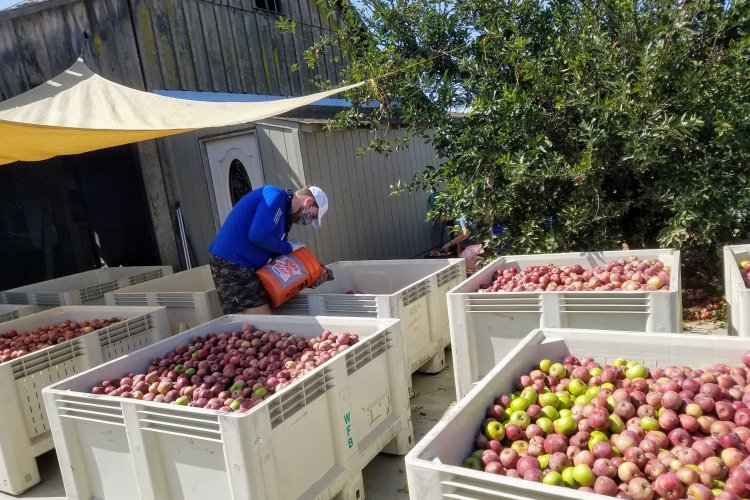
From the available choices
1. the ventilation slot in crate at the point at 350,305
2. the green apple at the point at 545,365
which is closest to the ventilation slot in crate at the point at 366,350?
the ventilation slot in crate at the point at 350,305

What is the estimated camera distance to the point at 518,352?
7.84ft

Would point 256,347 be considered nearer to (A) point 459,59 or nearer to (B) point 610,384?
(B) point 610,384

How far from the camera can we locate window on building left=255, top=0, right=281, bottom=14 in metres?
8.47

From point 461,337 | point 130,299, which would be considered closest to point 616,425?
point 461,337

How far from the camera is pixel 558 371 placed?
2369 mm

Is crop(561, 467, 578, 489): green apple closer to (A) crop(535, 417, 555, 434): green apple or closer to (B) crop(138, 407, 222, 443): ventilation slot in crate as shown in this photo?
(A) crop(535, 417, 555, 434): green apple

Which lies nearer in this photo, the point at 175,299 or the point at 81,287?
the point at 175,299

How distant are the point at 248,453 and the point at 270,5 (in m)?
8.14

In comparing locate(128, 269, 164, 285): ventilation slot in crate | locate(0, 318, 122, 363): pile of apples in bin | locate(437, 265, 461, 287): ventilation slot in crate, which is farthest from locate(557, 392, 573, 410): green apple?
locate(128, 269, 164, 285): ventilation slot in crate

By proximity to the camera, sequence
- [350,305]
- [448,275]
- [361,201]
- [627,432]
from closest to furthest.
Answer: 1. [627,432]
2. [350,305]
3. [448,275]
4. [361,201]

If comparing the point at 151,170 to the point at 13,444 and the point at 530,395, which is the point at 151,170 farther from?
the point at 530,395

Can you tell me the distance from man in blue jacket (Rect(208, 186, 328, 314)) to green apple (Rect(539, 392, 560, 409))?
2459mm

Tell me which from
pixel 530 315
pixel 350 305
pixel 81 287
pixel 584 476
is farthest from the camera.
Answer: pixel 81 287

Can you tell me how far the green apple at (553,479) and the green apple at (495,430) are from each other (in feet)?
0.88
